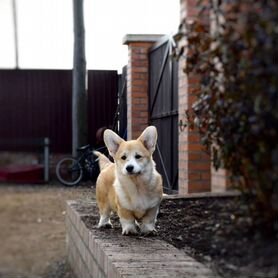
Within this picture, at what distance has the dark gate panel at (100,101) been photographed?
9289 millimetres

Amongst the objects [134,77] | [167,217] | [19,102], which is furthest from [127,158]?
[134,77]

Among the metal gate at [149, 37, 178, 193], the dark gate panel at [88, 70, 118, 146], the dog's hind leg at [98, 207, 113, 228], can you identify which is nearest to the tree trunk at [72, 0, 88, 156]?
the dark gate panel at [88, 70, 118, 146]

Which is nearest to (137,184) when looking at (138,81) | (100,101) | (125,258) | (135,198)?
(135,198)

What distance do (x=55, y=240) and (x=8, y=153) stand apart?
6.04 ft

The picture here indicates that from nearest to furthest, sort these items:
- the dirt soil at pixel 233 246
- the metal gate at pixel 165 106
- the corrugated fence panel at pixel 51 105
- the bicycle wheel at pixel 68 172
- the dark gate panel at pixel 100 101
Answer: the dirt soil at pixel 233 246
the bicycle wheel at pixel 68 172
the metal gate at pixel 165 106
the corrugated fence panel at pixel 51 105
the dark gate panel at pixel 100 101

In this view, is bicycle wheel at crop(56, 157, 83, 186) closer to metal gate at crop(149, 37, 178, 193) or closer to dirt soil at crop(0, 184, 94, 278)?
metal gate at crop(149, 37, 178, 193)

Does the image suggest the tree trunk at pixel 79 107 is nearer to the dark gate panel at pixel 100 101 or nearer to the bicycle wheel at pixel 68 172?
the dark gate panel at pixel 100 101

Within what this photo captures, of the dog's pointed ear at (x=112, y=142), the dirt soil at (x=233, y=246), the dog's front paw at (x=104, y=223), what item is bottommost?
the dog's front paw at (x=104, y=223)

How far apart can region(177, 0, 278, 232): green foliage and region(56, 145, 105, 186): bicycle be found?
416cm

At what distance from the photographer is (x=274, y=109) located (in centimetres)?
165

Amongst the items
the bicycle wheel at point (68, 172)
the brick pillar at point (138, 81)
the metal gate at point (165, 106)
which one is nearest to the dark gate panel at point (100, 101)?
the brick pillar at point (138, 81)

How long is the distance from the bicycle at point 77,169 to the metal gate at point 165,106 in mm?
857

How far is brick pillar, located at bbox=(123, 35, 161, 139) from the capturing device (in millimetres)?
8945

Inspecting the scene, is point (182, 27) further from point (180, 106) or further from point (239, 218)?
point (180, 106)
